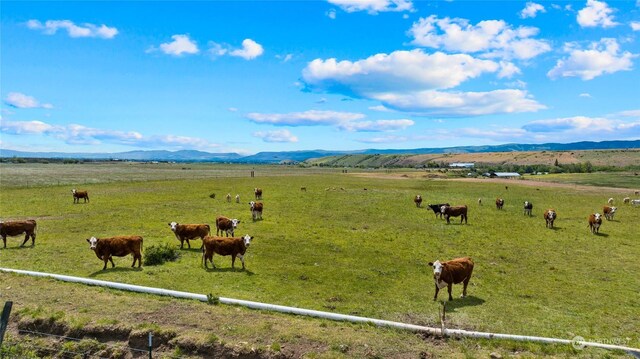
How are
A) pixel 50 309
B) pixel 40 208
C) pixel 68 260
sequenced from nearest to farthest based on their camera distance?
pixel 50 309
pixel 68 260
pixel 40 208

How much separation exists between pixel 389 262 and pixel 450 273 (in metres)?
5.62

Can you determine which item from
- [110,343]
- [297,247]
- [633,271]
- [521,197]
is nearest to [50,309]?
[110,343]

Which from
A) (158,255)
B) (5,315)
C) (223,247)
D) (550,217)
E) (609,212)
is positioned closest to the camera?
(5,315)

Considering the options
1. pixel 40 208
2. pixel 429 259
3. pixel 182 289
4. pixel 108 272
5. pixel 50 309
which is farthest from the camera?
pixel 40 208

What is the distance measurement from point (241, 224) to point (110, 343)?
61.8ft

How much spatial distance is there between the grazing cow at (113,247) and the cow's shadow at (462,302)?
14277 mm

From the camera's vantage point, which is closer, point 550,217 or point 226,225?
point 226,225

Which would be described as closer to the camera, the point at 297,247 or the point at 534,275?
the point at 534,275

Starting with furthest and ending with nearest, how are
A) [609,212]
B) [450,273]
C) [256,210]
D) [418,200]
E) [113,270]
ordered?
[418,200] → [609,212] → [256,210] → [113,270] → [450,273]

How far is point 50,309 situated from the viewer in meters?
14.0

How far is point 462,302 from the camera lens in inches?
624

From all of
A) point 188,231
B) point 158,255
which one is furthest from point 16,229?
point 158,255

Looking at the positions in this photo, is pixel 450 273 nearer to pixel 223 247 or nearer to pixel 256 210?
pixel 223 247

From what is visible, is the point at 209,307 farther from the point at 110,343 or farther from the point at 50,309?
the point at 50,309
